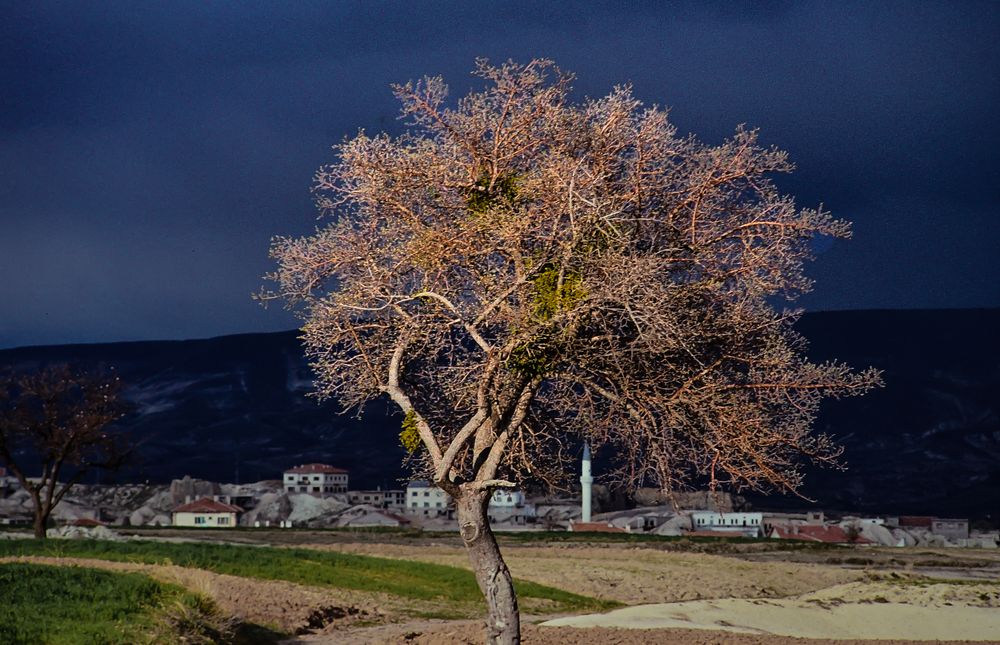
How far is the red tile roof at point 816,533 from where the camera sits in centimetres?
11152

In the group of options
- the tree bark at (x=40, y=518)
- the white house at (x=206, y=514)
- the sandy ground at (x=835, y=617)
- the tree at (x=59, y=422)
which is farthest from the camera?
the white house at (x=206, y=514)

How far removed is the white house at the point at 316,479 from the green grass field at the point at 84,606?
527 feet

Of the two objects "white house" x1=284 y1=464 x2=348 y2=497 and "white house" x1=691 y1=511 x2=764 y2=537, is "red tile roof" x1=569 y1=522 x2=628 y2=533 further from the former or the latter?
"white house" x1=284 y1=464 x2=348 y2=497

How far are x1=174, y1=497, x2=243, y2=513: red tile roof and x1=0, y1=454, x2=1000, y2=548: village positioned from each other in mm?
102

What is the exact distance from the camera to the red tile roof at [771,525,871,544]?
11152cm

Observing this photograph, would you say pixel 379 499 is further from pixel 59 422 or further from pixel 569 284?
pixel 569 284

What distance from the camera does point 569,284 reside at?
1817cm

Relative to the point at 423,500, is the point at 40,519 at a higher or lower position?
lower

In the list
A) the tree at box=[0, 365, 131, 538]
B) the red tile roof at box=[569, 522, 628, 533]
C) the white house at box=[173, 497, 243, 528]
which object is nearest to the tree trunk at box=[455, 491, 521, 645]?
the tree at box=[0, 365, 131, 538]

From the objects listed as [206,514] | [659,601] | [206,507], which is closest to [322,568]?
[659,601]

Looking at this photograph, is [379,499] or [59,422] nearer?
[59,422]

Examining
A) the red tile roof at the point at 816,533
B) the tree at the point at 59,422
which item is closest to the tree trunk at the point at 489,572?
the tree at the point at 59,422

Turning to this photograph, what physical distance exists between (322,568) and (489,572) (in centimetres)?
2137

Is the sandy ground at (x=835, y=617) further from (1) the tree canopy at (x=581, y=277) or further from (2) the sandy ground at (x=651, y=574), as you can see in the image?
(1) the tree canopy at (x=581, y=277)
